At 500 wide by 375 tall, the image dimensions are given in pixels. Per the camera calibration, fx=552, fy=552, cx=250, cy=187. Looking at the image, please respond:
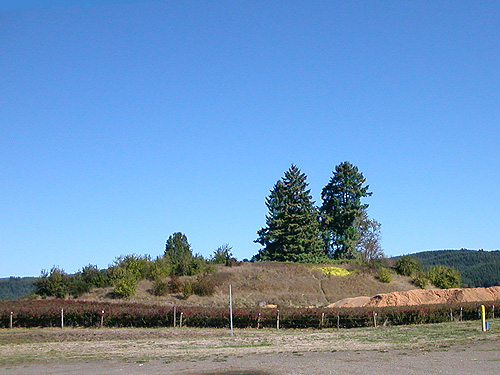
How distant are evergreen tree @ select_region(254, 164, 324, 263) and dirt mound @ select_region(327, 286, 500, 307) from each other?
74.9ft

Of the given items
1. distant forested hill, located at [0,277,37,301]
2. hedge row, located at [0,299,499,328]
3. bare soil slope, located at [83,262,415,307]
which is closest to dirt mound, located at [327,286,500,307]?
bare soil slope, located at [83,262,415,307]

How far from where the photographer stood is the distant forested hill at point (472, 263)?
132 metres

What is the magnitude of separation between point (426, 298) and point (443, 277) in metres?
15.4

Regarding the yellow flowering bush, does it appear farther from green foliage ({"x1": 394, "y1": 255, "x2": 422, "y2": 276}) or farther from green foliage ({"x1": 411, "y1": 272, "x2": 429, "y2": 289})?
green foliage ({"x1": 411, "y1": 272, "x2": 429, "y2": 289})

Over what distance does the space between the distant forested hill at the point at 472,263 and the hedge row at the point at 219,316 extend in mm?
86520

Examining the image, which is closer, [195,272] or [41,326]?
[41,326]

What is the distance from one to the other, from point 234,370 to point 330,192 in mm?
63995

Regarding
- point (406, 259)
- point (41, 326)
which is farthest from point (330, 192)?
point (41, 326)

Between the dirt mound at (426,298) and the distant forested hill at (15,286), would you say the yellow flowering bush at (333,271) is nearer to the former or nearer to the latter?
the dirt mound at (426,298)

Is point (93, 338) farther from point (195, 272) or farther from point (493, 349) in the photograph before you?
point (195, 272)

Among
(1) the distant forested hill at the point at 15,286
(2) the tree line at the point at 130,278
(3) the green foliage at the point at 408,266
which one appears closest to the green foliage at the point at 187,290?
(2) the tree line at the point at 130,278

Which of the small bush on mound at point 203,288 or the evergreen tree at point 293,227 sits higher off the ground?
the evergreen tree at point 293,227

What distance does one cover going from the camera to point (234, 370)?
1565 cm

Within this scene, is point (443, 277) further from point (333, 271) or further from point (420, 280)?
point (333, 271)
